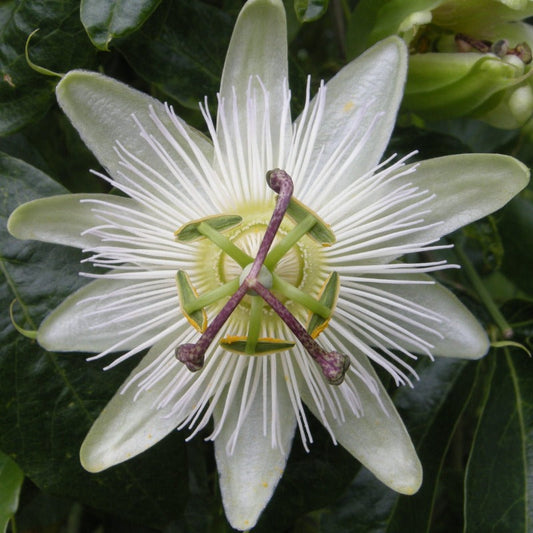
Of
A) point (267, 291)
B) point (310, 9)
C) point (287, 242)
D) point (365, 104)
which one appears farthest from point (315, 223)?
point (310, 9)

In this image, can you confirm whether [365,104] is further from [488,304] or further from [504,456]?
[504,456]

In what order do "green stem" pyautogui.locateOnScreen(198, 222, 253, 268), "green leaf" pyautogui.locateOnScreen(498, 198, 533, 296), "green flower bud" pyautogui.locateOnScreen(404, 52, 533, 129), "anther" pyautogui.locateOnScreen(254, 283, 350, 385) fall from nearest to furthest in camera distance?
"anther" pyautogui.locateOnScreen(254, 283, 350, 385), "green stem" pyautogui.locateOnScreen(198, 222, 253, 268), "green flower bud" pyautogui.locateOnScreen(404, 52, 533, 129), "green leaf" pyautogui.locateOnScreen(498, 198, 533, 296)

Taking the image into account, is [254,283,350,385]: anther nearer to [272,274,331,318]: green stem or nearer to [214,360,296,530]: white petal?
[272,274,331,318]: green stem

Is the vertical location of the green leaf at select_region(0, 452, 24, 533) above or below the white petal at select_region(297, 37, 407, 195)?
below

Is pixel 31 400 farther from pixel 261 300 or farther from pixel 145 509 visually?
pixel 261 300

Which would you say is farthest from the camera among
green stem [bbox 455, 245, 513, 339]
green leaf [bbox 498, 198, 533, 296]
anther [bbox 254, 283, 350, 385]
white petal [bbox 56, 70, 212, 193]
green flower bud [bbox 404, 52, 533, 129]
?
green leaf [bbox 498, 198, 533, 296]

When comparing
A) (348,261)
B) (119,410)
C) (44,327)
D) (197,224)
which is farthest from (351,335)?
(44,327)

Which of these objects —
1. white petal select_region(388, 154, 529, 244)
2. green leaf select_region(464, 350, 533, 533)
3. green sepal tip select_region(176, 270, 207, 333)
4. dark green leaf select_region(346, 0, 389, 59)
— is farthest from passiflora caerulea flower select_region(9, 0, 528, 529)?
green leaf select_region(464, 350, 533, 533)

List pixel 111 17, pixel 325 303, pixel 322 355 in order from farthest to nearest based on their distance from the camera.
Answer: pixel 111 17 < pixel 325 303 < pixel 322 355
